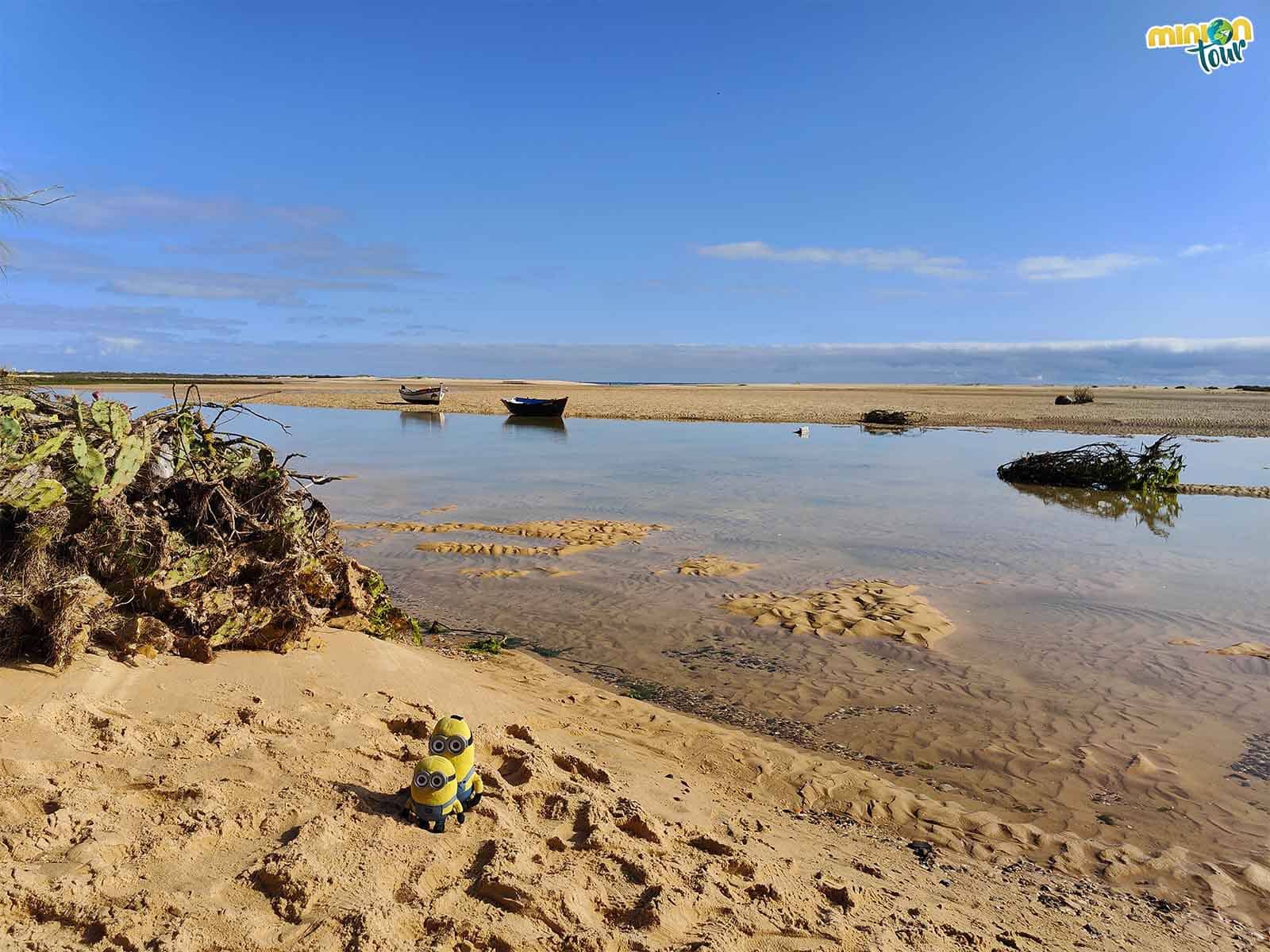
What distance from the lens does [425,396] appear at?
171ft

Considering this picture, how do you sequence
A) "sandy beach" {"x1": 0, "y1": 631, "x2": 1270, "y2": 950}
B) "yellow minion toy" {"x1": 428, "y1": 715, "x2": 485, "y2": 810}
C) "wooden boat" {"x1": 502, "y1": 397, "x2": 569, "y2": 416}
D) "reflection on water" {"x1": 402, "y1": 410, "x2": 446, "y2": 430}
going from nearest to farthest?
1. "sandy beach" {"x1": 0, "y1": 631, "x2": 1270, "y2": 950}
2. "yellow minion toy" {"x1": 428, "y1": 715, "x2": 485, "y2": 810}
3. "reflection on water" {"x1": 402, "y1": 410, "x2": 446, "y2": 430}
4. "wooden boat" {"x1": 502, "y1": 397, "x2": 569, "y2": 416}

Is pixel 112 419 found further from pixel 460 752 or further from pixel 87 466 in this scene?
pixel 460 752

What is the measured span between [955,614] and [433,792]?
6.66m

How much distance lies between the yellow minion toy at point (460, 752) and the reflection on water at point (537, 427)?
2648cm

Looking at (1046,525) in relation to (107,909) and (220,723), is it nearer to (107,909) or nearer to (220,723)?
(220,723)

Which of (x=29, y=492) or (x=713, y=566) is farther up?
(x=29, y=492)

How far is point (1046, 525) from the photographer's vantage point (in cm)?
1373

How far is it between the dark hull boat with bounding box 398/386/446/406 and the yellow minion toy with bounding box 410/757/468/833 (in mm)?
48338

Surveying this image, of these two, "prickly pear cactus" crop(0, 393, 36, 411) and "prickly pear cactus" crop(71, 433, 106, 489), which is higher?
"prickly pear cactus" crop(0, 393, 36, 411)

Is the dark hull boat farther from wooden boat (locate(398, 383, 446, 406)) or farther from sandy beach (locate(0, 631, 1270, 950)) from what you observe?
sandy beach (locate(0, 631, 1270, 950))

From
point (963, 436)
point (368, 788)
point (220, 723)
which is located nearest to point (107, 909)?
point (368, 788)

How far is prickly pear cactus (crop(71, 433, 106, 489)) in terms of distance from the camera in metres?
4.79

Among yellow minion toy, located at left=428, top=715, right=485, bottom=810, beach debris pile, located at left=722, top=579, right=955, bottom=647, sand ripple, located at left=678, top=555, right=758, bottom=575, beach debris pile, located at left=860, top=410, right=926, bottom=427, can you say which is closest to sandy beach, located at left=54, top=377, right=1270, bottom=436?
beach debris pile, located at left=860, top=410, right=926, bottom=427

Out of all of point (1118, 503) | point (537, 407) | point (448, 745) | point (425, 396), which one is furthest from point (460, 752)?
point (425, 396)
